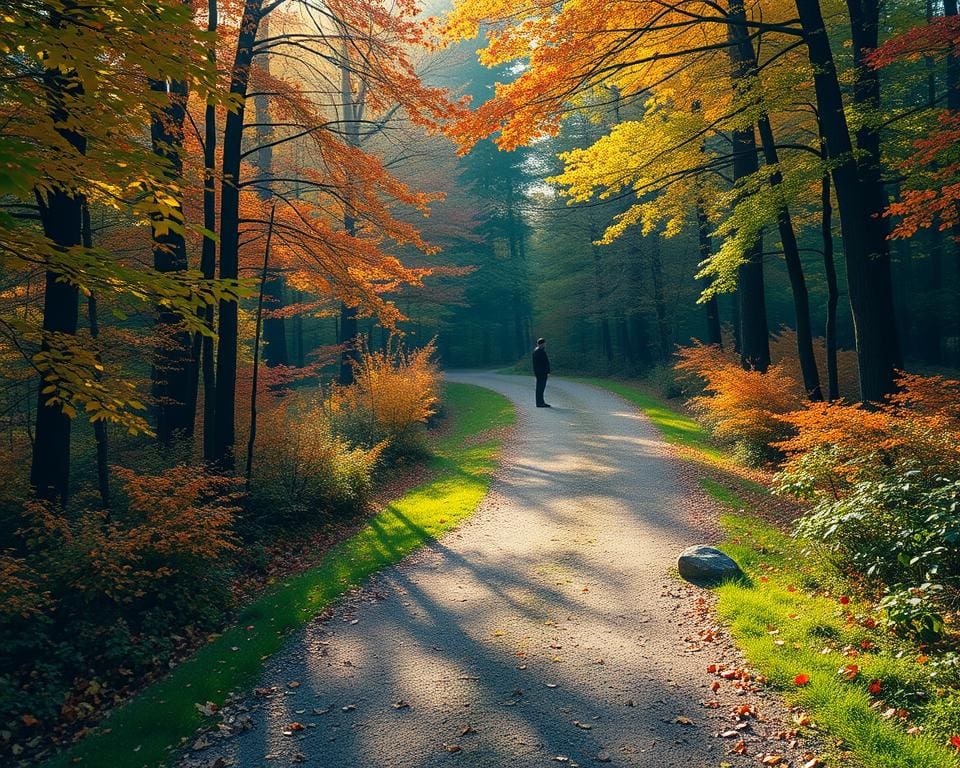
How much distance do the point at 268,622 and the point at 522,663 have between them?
2617 millimetres

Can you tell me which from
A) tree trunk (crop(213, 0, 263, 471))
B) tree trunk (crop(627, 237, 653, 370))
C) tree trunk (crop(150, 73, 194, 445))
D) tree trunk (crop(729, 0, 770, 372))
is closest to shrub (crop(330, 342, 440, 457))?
tree trunk (crop(150, 73, 194, 445))

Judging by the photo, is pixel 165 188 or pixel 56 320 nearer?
pixel 165 188

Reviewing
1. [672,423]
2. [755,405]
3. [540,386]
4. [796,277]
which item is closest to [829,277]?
[796,277]

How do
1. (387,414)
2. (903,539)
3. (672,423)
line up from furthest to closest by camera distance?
(672,423)
(387,414)
(903,539)

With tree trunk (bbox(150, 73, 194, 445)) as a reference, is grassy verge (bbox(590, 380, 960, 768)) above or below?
below

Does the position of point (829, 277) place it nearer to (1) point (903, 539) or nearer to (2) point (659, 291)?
(1) point (903, 539)

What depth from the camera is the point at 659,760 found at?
3.67 meters

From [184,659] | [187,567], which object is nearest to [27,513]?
[187,567]

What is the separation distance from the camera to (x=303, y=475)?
9.52 metres

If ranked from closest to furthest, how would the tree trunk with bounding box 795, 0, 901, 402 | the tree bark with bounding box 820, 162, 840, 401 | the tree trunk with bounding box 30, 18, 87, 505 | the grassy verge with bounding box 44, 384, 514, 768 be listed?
the grassy verge with bounding box 44, 384, 514, 768 < the tree trunk with bounding box 30, 18, 87, 505 < the tree trunk with bounding box 795, 0, 901, 402 < the tree bark with bounding box 820, 162, 840, 401

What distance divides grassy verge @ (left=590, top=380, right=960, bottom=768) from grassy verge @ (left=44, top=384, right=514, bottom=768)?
399cm

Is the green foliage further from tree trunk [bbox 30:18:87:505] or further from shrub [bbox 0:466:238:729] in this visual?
tree trunk [bbox 30:18:87:505]

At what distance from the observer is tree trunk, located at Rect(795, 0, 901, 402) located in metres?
8.43

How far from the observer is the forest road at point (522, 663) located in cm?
386
